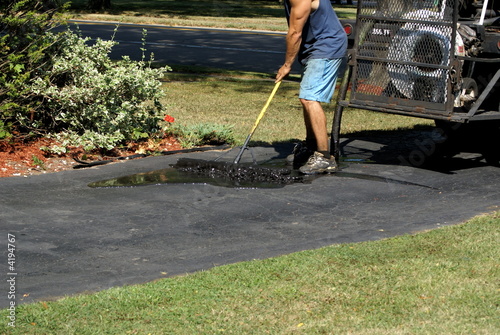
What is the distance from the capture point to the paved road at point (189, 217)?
473cm

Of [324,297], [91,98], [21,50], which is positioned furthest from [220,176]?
[324,297]

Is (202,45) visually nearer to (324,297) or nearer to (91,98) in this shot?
(91,98)

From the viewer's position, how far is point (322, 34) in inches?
283

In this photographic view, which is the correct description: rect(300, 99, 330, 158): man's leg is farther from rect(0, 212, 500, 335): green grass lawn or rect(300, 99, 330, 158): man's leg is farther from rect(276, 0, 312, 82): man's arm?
rect(0, 212, 500, 335): green grass lawn

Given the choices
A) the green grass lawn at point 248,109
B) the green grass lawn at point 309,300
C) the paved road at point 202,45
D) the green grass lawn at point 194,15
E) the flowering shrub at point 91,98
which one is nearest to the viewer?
the green grass lawn at point 309,300

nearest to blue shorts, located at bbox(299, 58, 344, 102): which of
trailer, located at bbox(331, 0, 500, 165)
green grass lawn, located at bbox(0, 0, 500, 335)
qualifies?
trailer, located at bbox(331, 0, 500, 165)

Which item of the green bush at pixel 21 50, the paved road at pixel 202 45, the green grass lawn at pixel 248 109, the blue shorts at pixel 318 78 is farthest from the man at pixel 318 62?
the paved road at pixel 202 45

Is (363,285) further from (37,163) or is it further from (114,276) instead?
(37,163)

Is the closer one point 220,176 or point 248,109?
point 220,176

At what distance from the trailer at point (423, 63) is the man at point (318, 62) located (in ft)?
0.76

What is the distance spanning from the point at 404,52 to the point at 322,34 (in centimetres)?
76

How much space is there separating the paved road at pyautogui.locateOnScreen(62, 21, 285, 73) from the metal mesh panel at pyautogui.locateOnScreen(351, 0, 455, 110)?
25.6 ft

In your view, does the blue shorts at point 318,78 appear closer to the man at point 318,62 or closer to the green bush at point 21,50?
the man at point 318,62

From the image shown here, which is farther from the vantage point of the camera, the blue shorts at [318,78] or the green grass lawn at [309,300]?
the blue shorts at [318,78]
